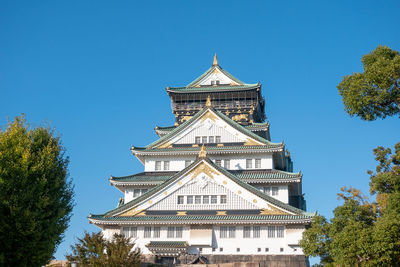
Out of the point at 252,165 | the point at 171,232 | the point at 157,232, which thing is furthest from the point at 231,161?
the point at 157,232

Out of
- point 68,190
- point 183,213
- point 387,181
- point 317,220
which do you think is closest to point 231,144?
point 183,213

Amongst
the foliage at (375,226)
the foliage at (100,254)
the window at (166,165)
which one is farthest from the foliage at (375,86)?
the window at (166,165)

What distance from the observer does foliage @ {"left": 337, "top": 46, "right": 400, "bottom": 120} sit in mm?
20672

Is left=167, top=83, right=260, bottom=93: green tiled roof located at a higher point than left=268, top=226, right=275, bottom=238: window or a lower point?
higher

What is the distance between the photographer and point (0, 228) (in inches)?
978

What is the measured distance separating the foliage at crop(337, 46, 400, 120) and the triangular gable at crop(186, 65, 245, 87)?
110 feet

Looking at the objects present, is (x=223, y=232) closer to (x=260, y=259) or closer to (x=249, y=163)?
(x=260, y=259)

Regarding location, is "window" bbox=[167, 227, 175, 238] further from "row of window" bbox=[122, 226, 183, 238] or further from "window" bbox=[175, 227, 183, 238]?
"window" bbox=[175, 227, 183, 238]

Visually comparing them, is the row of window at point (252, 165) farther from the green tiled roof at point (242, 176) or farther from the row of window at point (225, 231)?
the row of window at point (225, 231)

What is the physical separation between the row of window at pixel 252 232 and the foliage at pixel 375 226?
32.5 ft

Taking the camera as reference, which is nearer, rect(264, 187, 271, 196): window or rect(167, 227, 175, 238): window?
rect(167, 227, 175, 238): window

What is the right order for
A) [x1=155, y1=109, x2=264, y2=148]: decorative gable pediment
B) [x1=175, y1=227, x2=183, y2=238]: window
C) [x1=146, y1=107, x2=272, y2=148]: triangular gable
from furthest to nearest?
[x1=155, y1=109, x2=264, y2=148]: decorative gable pediment
[x1=146, y1=107, x2=272, y2=148]: triangular gable
[x1=175, y1=227, x2=183, y2=238]: window

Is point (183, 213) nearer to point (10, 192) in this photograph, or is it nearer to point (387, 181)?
point (10, 192)

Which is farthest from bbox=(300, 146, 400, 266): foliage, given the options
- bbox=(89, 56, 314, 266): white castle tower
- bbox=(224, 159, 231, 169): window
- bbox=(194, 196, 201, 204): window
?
bbox=(224, 159, 231, 169): window
